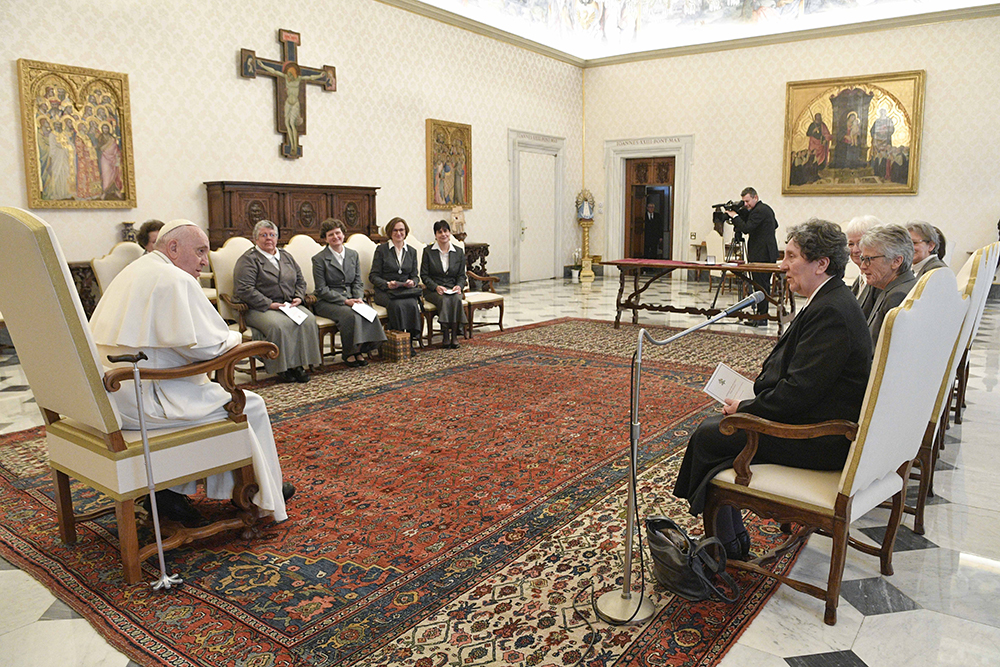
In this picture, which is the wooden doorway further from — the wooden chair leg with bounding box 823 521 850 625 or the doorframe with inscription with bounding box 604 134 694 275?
the wooden chair leg with bounding box 823 521 850 625

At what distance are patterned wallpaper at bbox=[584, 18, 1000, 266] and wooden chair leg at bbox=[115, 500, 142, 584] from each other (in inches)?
518

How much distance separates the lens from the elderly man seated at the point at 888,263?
12.1 ft

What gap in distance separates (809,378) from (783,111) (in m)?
14.0

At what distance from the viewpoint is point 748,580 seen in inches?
125

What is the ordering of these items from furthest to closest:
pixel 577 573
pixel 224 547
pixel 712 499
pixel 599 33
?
pixel 599 33
pixel 224 547
pixel 577 573
pixel 712 499

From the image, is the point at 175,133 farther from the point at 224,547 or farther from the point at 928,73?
the point at 928,73

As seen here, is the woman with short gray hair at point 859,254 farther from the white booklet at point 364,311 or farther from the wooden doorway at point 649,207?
the wooden doorway at point 649,207

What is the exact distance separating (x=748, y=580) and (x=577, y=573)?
0.73 m

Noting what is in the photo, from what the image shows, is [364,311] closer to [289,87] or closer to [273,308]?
[273,308]

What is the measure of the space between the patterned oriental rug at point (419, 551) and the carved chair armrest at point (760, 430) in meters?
0.57

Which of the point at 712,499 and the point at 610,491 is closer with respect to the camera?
the point at 712,499

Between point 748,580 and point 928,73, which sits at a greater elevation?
point 928,73

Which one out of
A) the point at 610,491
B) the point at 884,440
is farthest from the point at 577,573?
the point at 884,440

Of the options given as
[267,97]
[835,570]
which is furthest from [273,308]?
[835,570]
